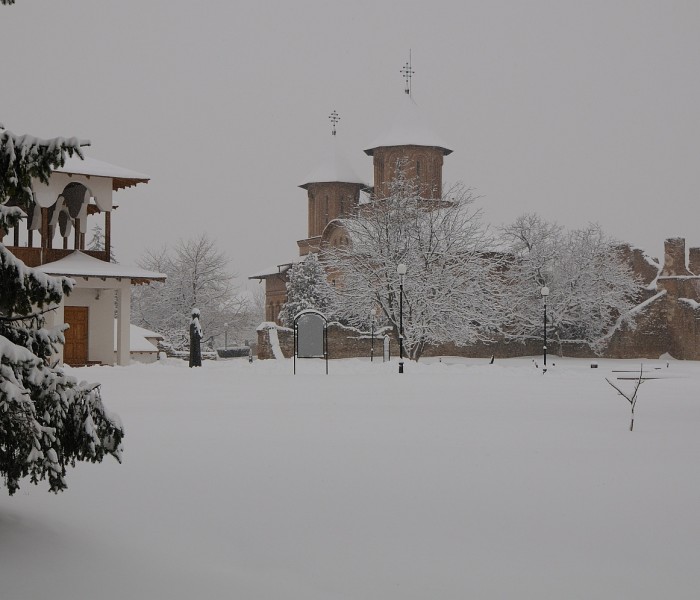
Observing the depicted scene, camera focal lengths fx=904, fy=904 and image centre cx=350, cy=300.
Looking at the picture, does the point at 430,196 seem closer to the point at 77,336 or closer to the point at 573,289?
the point at 573,289

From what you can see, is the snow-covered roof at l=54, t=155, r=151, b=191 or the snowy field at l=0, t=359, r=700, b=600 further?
the snow-covered roof at l=54, t=155, r=151, b=191

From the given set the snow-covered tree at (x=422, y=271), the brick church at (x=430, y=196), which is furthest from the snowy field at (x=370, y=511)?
the brick church at (x=430, y=196)

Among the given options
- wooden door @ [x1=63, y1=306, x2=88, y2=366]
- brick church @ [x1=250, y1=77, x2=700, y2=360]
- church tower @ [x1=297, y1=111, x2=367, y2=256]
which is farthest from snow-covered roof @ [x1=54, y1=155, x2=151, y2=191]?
church tower @ [x1=297, y1=111, x2=367, y2=256]

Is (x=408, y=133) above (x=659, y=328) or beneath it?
above

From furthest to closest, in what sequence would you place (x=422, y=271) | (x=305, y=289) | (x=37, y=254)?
1. (x=305, y=289)
2. (x=422, y=271)
3. (x=37, y=254)

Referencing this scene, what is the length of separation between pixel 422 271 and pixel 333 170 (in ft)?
102

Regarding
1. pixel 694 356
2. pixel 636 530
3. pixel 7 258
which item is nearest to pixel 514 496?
pixel 636 530

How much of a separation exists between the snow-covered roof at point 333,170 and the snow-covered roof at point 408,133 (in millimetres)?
4202

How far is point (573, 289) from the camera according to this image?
5300cm

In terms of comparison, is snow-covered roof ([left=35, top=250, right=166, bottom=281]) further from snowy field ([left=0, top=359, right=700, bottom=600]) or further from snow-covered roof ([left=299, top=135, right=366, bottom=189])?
snow-covered roof ([left=299, top=135, right=366, bottom=189])

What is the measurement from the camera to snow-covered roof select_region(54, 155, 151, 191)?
92.6 feet

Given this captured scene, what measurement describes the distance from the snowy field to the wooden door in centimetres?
1503

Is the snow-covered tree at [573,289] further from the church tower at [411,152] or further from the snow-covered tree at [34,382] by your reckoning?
the snow-covered tree at [34,382]

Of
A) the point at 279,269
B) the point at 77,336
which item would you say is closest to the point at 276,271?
the point at 279,269
